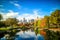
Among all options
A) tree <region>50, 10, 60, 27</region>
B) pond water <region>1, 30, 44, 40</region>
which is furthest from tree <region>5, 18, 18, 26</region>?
tree <region>50, 10, 60, 27</region>

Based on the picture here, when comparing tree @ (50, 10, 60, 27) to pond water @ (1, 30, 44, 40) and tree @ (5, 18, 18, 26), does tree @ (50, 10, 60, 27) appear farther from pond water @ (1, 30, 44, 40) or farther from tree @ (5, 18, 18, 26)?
tree @ (5, 18, 18, 26)

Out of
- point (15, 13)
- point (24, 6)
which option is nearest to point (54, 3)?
point (24, 6)

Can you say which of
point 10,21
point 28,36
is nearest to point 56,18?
point 28,36

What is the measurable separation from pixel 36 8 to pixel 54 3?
0.47 m

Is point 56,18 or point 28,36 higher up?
point 56,18

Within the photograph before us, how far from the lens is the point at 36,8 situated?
3.45 metres

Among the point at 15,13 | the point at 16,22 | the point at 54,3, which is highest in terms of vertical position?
the point at 54,3

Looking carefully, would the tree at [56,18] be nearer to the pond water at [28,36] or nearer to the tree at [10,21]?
the pond water at [28,36]

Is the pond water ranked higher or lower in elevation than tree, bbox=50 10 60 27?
lower

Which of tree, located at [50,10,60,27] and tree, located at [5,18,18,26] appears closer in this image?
tree, located at [5,18,18,26]

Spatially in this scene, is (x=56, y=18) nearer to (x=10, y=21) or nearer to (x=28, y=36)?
(x=28, y=36)

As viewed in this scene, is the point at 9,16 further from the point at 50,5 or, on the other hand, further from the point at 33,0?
→ the point at 50,5

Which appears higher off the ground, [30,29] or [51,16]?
[51,16]

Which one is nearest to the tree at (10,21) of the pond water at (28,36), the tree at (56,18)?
the pond water at (28,36)
